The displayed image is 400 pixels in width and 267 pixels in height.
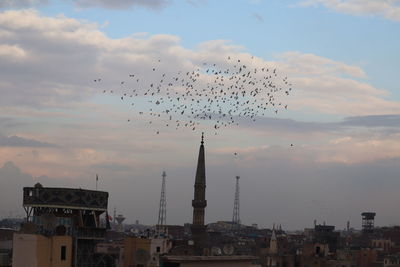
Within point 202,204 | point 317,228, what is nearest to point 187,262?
point 202,204

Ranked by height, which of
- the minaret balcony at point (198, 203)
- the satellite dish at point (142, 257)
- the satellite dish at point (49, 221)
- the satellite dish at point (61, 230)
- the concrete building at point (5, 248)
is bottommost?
the concrete building at point (5, 248)

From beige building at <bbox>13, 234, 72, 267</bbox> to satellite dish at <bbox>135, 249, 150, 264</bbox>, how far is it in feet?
27.8

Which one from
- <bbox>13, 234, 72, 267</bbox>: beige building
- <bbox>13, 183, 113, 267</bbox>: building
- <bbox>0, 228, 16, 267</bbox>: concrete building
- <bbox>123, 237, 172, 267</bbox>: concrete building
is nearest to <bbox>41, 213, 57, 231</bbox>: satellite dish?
<bbox>13, 183, 113, 267</bbox>: building

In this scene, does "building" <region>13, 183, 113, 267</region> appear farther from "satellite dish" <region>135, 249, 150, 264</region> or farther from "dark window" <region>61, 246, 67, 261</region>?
"satellite dish" <region>135, 249, 150, 264</region>

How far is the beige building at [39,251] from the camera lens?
55.1 m

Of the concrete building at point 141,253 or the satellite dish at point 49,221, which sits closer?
the satellite dish at point 49,221

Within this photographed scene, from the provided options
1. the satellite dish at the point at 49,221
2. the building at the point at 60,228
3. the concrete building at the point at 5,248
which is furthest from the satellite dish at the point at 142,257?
the concrete building at the point at 5,248

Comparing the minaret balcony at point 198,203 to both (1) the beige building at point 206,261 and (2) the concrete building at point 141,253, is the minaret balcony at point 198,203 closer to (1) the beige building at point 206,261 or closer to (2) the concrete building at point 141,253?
(1) the beige building at point 206,261

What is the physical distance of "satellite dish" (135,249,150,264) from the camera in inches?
2534

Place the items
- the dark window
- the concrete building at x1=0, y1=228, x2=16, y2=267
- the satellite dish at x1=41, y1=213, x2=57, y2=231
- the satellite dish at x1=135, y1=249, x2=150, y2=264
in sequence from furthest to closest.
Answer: the concrete building at x1=0, y1=228, x2=16, y2=267 < the satellite dish at x1=135, y1=249, x2=150, y2=264 < the dark window < the satellite dish at x1=41, y1=213, x2=57, y2=231

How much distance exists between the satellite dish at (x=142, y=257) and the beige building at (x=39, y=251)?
27.8ft

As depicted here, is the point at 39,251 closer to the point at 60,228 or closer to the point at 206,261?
the point at 60,228

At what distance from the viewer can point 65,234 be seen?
58.3 meters

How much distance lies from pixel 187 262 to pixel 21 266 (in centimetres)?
1543
